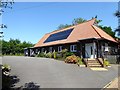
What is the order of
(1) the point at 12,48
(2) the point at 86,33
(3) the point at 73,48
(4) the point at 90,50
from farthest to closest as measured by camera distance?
(1) the point at 12,48
(3) the point at 73,48
(2) the point at 86,33
(4) the point at 90,50

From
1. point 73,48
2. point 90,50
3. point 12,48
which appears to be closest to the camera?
point 90,50

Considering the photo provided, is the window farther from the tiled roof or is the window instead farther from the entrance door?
the entrance door

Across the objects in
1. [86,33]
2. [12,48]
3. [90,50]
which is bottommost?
[90,50]

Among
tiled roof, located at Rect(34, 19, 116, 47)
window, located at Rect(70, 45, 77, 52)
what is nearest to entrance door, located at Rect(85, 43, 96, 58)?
tiled roof, located at Rect(34, 19, 116, 47)

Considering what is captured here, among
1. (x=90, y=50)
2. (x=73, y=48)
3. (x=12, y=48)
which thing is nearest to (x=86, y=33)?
(x=73, y=48)

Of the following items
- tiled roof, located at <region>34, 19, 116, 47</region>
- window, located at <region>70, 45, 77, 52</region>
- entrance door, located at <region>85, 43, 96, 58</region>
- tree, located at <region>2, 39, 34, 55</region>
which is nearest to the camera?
entrance door, located at <region>85, 43, 96, 58</region>

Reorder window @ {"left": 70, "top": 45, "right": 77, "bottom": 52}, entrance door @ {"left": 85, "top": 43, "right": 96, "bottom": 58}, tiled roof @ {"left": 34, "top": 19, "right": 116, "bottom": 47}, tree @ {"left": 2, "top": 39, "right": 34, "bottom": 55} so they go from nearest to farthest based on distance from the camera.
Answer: entrance door @ {"left": 85, "top": 43, "right": 96, "bottom": 58}
tiled roof @ {"left": 34, "top": 19, "right": 116, "bottom": 47}
window @ {"left": 70, "top": 45, "right": 77, "bottom": 52}
tree @ {"left": 2, "top": 39, "right": 34, "bottom": 55}

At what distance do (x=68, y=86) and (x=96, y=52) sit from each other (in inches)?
702

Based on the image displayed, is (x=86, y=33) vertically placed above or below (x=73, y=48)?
above

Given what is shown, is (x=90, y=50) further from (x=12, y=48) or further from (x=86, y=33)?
(x=12, y=48)

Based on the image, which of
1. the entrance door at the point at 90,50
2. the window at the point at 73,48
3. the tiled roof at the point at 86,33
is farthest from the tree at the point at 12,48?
the entrance door at the point at 90,50

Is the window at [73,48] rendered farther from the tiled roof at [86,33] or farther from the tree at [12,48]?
the tree at [12,48]

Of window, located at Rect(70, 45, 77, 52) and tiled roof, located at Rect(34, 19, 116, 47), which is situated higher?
tiled roof, located at Rect(34, 19, 116, 47)

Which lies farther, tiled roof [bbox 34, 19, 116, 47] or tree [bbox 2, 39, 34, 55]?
tree [bbox 2, 39, 34, 55]
